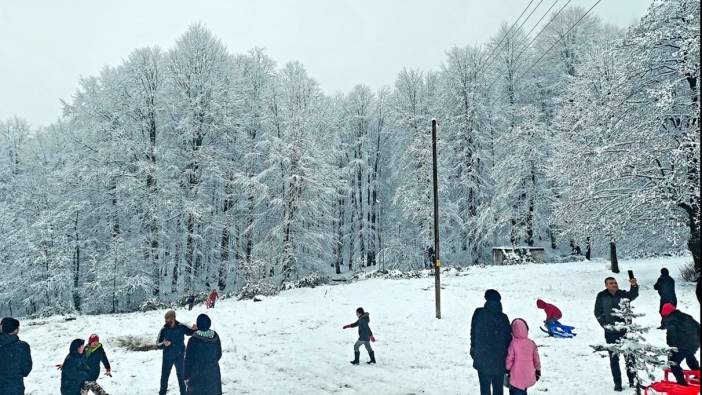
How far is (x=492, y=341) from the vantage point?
6.34 meters

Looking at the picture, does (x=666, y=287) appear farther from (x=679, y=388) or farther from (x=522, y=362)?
(x=522, y=362)

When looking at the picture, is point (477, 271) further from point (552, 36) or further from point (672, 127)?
point (552, 36)

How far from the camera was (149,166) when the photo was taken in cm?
2453

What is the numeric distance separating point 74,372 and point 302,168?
20934 mm

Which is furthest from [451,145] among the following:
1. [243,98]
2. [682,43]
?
[682,43]

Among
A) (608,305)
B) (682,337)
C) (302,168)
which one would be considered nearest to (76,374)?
(608,305)

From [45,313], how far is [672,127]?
31.4m

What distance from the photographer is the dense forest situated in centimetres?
1731

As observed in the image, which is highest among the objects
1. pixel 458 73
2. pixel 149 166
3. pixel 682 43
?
pixel 458 73

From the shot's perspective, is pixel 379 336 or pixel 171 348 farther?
pixel 379 336

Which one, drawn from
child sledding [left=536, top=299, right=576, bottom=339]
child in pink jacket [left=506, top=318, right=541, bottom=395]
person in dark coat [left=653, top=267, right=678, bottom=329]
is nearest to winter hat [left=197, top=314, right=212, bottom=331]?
child in pink jacket [left=506, top=318, right=541, bottom=395]

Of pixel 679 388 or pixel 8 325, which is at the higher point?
pixel 8 325

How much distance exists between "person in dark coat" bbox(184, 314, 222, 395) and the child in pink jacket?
4.42m

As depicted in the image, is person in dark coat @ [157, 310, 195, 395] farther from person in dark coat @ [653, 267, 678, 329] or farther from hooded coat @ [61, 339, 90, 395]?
person in dark coat @ [653, 267, 678, 329]
